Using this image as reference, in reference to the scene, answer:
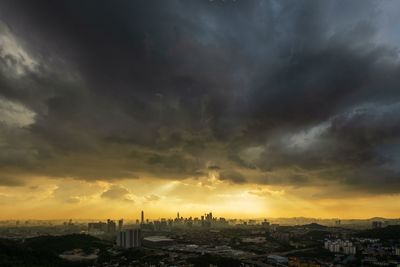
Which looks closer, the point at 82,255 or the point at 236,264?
the point at 236,264

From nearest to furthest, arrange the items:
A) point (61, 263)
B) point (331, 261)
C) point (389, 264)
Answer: point (61, 263) → point (389, 264) → point (331, 261)

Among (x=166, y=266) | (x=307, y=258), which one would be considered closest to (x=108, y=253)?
(x=166, y=266)

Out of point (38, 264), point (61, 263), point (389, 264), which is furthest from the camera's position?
point (389, 264)

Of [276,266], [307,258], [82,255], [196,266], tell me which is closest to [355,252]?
[307,258]

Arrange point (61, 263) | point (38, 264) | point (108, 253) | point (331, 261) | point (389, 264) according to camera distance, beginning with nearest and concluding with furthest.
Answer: point (38, 264)
point (61, 263)
point (389, 264)
point (331, 261)
point (108, 253)

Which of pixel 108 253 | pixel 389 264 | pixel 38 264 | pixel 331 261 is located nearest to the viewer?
pixel 38 264

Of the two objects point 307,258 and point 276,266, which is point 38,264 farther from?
point 307,258

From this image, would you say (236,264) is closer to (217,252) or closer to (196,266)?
(196,266)

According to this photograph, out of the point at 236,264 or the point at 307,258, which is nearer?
the point at 236,264
